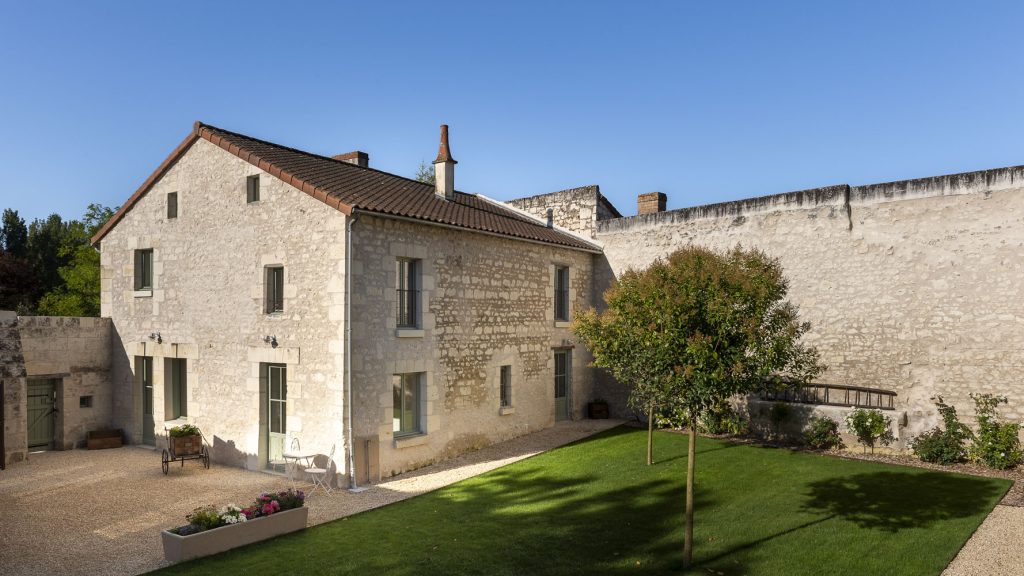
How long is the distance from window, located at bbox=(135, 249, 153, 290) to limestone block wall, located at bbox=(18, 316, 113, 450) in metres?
1.35

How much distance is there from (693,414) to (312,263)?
24.7 ft

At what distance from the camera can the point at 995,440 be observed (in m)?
11.4

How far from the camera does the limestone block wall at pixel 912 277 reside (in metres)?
12.0

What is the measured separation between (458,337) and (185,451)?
5858 millimetres

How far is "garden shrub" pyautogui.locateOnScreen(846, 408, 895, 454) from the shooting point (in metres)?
12.3

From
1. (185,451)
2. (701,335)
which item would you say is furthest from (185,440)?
(701,335)

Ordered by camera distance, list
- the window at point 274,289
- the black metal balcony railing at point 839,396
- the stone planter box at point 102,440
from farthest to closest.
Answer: the stone planter box at point 102,440
the black metal balcony railing at point 839,396
the window at point 274,289

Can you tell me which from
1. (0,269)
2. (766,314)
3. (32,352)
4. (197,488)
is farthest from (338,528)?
(0,269)

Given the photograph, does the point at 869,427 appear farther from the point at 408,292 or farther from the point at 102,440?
the point at 102,440

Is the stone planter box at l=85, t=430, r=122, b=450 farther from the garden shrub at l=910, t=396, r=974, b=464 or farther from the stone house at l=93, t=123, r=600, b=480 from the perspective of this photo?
the garden shrub at l=910, t=396, r=974, b=464

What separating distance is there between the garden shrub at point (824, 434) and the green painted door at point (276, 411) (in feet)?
34.7

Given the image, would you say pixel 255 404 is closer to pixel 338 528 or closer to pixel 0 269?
pixel 338 528

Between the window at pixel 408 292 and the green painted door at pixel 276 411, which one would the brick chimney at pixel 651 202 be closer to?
the window at pixel 408 292

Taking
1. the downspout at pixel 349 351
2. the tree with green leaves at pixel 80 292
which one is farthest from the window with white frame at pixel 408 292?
the tree with green leaves at pixel 80 292
